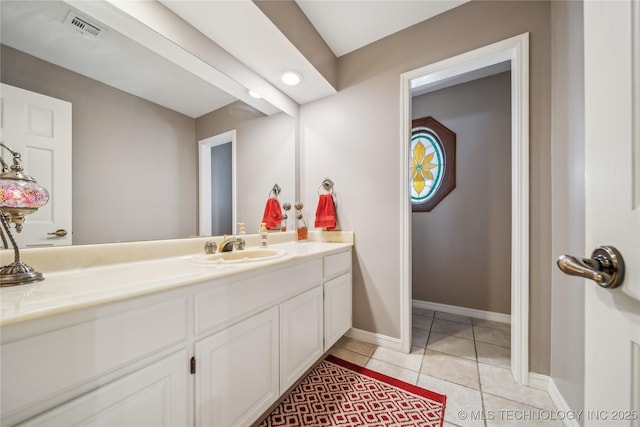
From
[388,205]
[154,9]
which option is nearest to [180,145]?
[154,9]

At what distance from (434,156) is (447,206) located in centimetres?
57

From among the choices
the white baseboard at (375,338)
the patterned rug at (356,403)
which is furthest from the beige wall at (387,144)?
the patterned rug at (356,403)

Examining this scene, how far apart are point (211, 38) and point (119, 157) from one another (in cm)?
93

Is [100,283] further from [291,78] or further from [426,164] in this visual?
[426,164]

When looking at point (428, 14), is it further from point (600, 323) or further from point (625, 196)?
point (600, 323)

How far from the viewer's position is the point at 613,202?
0.38 metres

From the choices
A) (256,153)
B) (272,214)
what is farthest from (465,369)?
(256,153)

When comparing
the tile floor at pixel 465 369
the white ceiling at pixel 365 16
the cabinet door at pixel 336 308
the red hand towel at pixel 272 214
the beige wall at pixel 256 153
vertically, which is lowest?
the tile floor at pixel 465 369

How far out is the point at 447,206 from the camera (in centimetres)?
245

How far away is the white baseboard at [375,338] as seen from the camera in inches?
68.6

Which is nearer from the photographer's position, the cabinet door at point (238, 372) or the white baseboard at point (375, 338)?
the cabinet door at point (238, 372)

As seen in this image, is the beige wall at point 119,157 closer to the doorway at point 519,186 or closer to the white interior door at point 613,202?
the white interior door at point 613,202

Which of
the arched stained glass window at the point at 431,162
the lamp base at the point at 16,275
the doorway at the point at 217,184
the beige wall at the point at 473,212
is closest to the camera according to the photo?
the lamp base at the point at 16,275

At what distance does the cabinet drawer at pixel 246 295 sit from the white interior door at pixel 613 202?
0.97 metres
